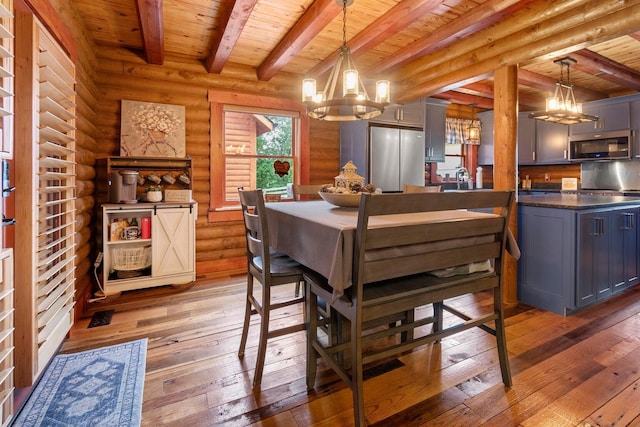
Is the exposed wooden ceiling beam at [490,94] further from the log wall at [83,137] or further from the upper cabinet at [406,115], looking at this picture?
the log wall at [83,137]

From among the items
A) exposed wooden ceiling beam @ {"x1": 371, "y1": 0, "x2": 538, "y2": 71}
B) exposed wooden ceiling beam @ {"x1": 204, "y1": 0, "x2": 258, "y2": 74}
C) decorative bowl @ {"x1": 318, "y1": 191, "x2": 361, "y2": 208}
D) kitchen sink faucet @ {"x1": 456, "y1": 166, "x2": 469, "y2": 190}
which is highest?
exposed wooden ceiling beam @ {"x1": 371, "y1": 0, "x2": 538, "y2": 71}

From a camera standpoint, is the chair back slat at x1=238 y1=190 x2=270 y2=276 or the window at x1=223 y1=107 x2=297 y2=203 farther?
the window at x1=223 y1=107 x2=297 y2=203

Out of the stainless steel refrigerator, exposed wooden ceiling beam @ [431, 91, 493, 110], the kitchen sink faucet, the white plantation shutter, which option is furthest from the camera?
the kitchen sink faucet

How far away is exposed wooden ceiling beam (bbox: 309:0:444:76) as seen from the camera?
251cm

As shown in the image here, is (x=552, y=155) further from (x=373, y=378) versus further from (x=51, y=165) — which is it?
(x=51, y=165)

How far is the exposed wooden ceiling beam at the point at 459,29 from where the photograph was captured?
8.75 ft

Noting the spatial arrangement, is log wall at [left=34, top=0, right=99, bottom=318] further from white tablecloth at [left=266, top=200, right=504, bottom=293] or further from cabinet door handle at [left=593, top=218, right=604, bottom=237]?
cabinet door handle at [left=593, top=218, right=604, bottom=237]

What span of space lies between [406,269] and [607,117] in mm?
5513

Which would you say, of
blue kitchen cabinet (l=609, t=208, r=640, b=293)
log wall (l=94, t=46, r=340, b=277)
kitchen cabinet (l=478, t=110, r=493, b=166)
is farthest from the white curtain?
blue kitchen cabinet (l=609, t=208, r=640, b=293)

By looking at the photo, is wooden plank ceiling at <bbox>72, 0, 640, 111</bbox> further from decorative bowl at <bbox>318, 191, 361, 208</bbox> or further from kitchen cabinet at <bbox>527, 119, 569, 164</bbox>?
decorative bowl at <bbox>318, 191, 361, 208</bbox>

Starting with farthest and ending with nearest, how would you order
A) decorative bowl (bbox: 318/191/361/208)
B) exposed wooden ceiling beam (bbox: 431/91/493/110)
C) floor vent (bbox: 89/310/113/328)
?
exposed wooden ceiling beam (bbox: 431/91/493/110), floor vent (bbox: 89/310/113/328), decorative bowl (bbox: 318/191/361/208)

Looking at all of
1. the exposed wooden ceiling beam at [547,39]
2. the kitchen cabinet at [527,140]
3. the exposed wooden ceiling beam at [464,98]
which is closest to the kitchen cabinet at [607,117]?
the kitchen cabinet at [527,140]

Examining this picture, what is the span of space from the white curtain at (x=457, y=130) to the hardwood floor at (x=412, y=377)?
3.90 metres

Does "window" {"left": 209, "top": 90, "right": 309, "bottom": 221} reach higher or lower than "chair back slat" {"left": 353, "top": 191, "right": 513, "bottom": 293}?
higher
